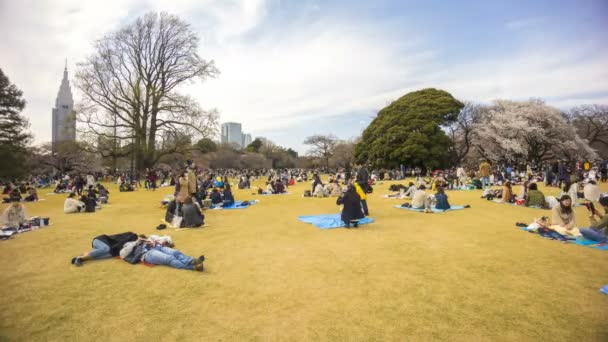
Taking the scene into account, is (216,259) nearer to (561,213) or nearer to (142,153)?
(561,213)

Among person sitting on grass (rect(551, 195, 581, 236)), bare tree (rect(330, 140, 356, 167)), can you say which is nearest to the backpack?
person sitting on grass (rect(551, 195, 581, 236))

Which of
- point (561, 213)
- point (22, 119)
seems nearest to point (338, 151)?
point (22, 119)

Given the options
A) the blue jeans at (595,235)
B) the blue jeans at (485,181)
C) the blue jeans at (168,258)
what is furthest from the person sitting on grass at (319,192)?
the blue jeans at (168,258)

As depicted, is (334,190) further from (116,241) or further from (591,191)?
(116,241)

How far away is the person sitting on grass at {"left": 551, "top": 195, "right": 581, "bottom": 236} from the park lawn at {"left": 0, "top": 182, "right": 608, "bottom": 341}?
0.63 m

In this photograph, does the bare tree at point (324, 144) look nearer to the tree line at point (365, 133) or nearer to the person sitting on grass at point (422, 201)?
the tree line at point (365, 133)

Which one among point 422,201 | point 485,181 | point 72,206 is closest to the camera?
point 422,201

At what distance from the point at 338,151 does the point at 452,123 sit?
91.6ft

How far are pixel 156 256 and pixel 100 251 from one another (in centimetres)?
115

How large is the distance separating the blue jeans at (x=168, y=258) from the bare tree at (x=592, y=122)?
45.1 m

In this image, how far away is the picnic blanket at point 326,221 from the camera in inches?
319

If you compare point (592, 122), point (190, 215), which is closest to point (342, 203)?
point (190, 215)

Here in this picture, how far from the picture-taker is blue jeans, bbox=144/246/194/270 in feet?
15.5

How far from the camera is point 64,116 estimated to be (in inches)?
949
